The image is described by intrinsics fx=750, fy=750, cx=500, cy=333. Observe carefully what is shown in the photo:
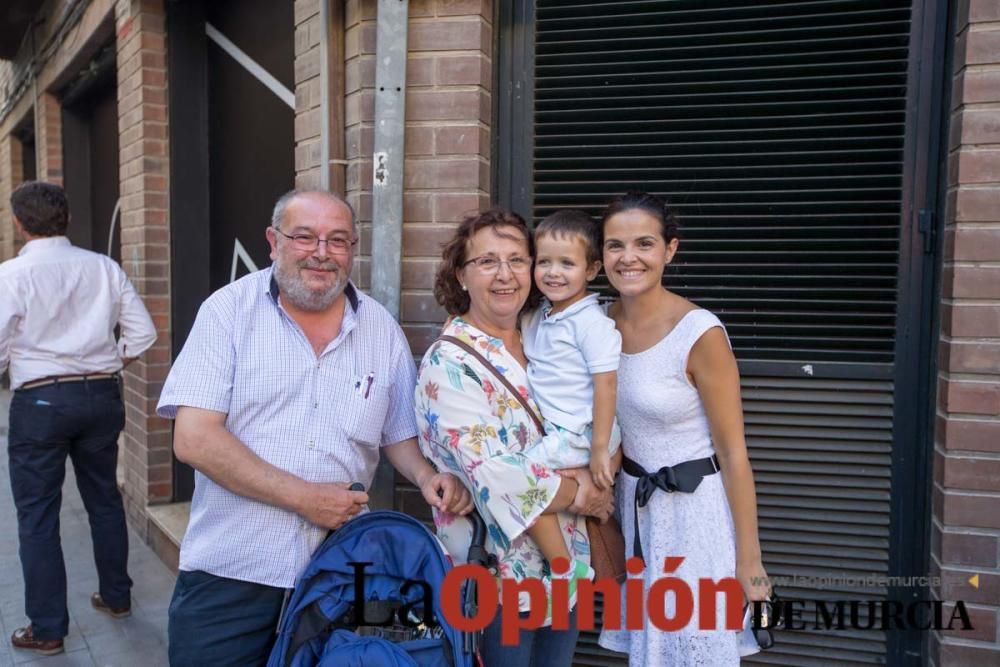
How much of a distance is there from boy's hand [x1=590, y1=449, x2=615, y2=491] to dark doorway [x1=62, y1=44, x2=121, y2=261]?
17.8ft

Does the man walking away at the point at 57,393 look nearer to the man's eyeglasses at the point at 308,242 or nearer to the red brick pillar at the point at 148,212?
the red brick pillar at the point at 148,212

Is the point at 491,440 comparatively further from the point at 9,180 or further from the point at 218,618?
the point at 9,180

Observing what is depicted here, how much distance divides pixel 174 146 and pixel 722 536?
3.88 m

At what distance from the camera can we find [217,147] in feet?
14.7

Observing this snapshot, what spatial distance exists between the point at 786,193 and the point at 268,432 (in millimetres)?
1936

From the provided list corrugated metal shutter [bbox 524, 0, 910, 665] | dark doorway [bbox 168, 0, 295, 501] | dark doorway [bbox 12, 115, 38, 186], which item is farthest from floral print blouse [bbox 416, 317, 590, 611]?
dark doorway [bbox 12, 115, 38, 186]

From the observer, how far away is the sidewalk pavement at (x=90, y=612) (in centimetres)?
337

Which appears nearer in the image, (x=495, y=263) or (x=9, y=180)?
(x=495, y=263)

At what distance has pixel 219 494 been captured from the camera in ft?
6.86

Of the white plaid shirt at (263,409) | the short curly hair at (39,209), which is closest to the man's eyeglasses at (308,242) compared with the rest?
the white plaid shirt at (263,409)

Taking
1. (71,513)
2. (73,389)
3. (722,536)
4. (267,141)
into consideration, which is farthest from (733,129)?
(71,513)

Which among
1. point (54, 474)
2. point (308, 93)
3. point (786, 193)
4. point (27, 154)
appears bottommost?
point (54, 474)

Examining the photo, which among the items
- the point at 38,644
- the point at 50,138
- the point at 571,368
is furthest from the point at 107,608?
the point at 50,138

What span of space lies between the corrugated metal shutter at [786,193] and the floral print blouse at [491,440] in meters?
1.04
